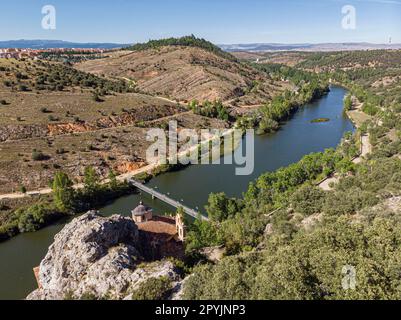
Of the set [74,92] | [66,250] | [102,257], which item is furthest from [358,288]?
[74,92]

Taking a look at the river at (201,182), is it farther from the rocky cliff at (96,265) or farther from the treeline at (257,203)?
the rocky cliff at (96,265)

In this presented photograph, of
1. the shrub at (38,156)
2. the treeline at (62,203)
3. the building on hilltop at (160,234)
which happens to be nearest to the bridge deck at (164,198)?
the treeline at (62,203)

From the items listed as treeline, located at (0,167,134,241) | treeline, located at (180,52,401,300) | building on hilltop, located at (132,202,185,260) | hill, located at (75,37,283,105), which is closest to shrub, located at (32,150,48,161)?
treeline, located at (0,167,134,241)

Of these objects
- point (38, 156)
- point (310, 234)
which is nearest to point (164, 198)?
point (38, 156)

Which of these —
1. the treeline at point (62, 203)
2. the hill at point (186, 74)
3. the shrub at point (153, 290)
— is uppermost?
the hill at point (186, 74)

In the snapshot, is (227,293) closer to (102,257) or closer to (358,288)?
(358,288)

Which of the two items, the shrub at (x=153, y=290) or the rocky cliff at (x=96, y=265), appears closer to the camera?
the shrub at (x=153, y=290)
